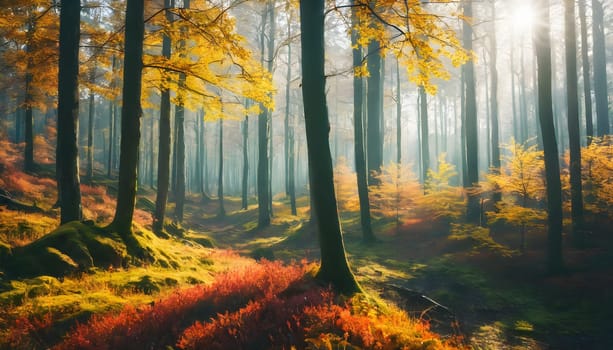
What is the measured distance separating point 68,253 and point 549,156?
12886 millimetres

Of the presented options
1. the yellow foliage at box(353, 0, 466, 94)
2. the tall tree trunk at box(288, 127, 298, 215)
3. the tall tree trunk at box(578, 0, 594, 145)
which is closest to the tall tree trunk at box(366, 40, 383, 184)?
the tall tree trunk at box(288, 127, 298, 215)

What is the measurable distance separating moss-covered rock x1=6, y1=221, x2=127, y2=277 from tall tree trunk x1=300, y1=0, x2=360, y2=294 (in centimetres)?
490

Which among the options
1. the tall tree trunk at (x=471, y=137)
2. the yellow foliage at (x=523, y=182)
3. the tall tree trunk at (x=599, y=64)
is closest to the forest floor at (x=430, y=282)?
the yellow foliage at (x=523, y=182)

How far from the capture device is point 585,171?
43.3 feet

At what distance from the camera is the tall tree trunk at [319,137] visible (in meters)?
6.36

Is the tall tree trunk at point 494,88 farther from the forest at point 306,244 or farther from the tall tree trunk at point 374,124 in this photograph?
the tall tree trunk at point 374,124

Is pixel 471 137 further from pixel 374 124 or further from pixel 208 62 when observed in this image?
pixel 208 62

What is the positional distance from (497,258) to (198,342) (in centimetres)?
1082

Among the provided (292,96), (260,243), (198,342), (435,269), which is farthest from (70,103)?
(292,96)

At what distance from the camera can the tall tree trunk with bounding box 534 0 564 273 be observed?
9.84 metres

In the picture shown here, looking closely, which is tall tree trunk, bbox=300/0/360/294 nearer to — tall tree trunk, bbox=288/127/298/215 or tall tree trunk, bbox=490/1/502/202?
tall tree trunk, bbox=490/1/502/202

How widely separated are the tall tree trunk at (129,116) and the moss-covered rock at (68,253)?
0.59 metres

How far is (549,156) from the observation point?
1005 cm

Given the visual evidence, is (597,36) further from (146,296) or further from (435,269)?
(146,296)
